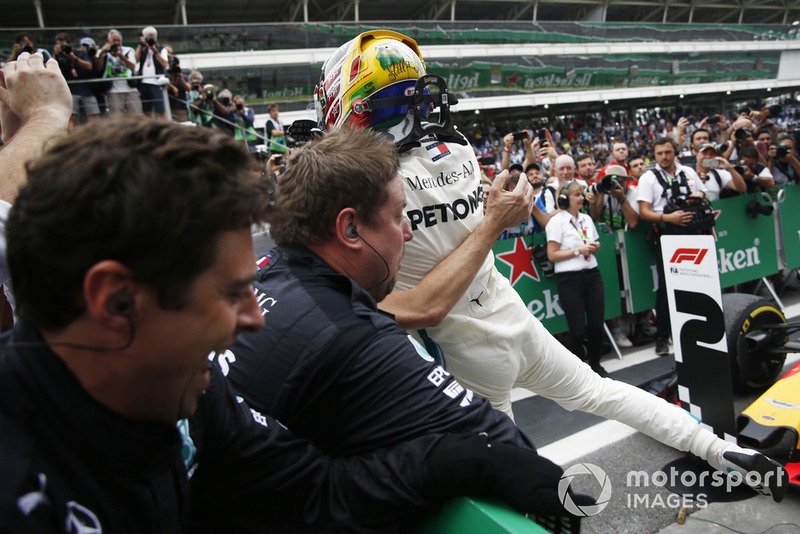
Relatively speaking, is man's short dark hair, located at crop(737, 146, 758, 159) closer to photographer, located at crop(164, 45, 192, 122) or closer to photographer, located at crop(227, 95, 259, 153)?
photographer, located at crop(227, 95, 259, 153)

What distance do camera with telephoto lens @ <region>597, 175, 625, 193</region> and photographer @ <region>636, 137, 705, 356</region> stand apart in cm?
27


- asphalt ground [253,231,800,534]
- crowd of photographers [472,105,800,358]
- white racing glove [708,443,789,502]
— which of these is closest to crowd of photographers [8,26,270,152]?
crowd of photographers [472,105,800,358]

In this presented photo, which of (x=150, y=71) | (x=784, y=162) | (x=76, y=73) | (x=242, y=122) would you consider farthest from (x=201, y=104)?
(x=784, y=162)

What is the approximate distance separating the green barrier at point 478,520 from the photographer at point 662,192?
4.41 m

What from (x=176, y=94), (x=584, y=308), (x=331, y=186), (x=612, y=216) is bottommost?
(x=584, y=308)

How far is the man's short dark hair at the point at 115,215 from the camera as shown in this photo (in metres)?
0.65

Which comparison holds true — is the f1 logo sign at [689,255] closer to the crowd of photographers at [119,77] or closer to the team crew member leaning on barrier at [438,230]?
the team crew member leaning on barrier at [438,230]

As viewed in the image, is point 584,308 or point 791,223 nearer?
point 584,308

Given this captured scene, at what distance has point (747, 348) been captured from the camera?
136 inches

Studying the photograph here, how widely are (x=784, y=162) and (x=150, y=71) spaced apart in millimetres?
9233

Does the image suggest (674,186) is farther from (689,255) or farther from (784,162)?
(784,162)

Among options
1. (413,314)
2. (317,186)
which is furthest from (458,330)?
(317,186)

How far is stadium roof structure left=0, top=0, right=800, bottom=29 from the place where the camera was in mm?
27922

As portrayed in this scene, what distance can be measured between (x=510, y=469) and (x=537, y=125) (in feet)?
114
